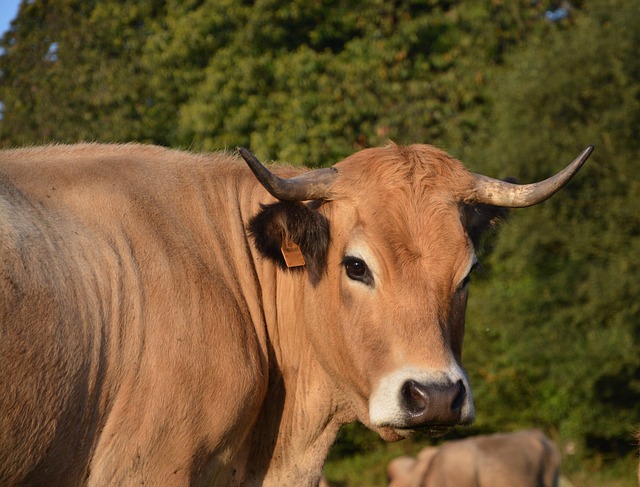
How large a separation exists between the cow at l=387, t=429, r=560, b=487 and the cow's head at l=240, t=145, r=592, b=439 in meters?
6.81

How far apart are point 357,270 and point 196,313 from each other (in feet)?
3.14

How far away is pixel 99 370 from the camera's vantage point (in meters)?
4.68

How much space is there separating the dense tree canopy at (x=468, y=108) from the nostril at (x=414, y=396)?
12.0 metres

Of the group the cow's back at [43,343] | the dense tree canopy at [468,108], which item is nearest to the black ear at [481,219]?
the cow's back at [43,343]

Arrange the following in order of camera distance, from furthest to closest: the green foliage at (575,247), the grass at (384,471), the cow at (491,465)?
the green foliage at (575,247), the grass at (384,471), the cow at (491,465)

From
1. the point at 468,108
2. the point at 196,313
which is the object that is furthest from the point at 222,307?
the point at 468,108

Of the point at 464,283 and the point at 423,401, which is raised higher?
the point at 464,283

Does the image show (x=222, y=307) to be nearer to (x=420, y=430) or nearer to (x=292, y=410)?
(x=292, y=410)

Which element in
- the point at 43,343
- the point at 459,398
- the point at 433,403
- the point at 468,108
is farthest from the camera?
the point at 468,108

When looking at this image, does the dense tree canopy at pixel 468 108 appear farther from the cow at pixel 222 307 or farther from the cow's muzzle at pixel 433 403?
the cow's muzzle at pixel 433 403

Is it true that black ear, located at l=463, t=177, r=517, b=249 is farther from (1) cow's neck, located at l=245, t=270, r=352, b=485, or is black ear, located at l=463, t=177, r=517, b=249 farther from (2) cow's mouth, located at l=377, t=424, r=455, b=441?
(2) cow's mouth, located at l=377, t=424, r=455, b=441

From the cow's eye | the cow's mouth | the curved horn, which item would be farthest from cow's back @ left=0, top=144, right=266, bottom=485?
the curved horn

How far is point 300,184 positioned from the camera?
5.38 m

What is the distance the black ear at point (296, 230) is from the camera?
17.7 feet
